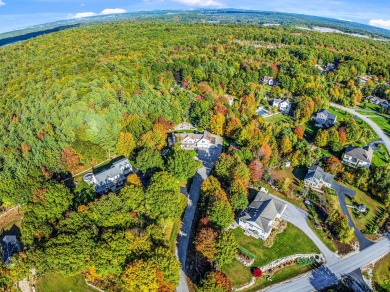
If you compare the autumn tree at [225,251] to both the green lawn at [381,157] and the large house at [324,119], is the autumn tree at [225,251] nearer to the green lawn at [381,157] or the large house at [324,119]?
the green lawn at [381,157]

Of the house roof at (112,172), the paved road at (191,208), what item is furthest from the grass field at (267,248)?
the house roof at (112,172)

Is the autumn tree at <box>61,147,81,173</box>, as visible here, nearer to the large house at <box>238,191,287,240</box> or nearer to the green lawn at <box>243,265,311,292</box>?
the large house at <box>238,191,287,240</box>

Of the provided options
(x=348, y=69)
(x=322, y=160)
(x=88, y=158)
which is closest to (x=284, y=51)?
(x=348, y=69)

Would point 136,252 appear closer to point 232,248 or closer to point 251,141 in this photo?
point 232,248

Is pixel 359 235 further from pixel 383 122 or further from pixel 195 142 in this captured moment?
pixel 383 122

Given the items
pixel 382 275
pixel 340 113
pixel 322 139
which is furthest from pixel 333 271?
pixel 340 113

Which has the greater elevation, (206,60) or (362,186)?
(206,60)
